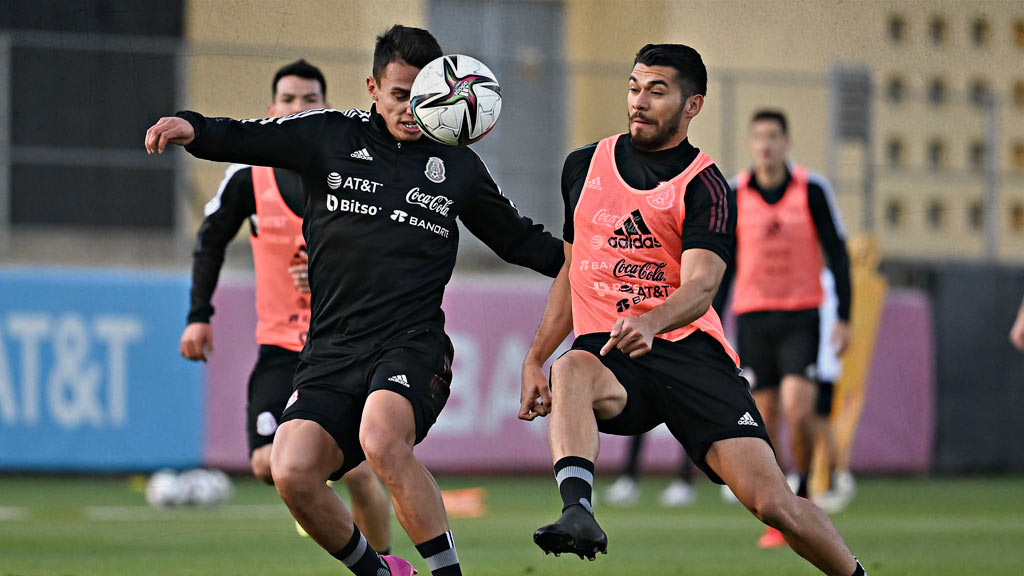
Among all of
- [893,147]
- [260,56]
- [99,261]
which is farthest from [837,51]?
[99,261]

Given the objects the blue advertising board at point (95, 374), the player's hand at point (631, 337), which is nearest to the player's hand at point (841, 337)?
the player's hand at point (631, 337)

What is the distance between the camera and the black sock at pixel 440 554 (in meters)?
5.96

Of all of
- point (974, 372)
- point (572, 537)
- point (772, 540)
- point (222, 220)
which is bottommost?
point (772, 540)

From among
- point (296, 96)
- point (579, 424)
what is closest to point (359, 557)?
point (579, 424)

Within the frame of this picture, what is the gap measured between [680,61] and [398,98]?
1.08 m

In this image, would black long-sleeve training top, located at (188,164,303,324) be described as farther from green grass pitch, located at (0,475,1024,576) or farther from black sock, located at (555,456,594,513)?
black sock, located at (555,456,594,513)

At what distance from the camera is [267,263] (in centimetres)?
821

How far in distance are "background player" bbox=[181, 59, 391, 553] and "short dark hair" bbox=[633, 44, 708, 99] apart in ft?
7.82

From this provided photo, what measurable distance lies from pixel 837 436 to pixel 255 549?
7748 millimetres

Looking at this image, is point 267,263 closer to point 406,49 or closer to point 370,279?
point 370,279

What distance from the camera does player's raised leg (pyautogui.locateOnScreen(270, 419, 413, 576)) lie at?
6.00m

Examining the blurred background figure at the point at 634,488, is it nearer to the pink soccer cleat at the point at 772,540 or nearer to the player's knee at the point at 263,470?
the pink soccer cleat at the point at 772,540

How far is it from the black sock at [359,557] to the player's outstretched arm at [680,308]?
4.02 feet

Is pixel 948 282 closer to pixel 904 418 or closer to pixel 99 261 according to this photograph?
pixel 904 418
